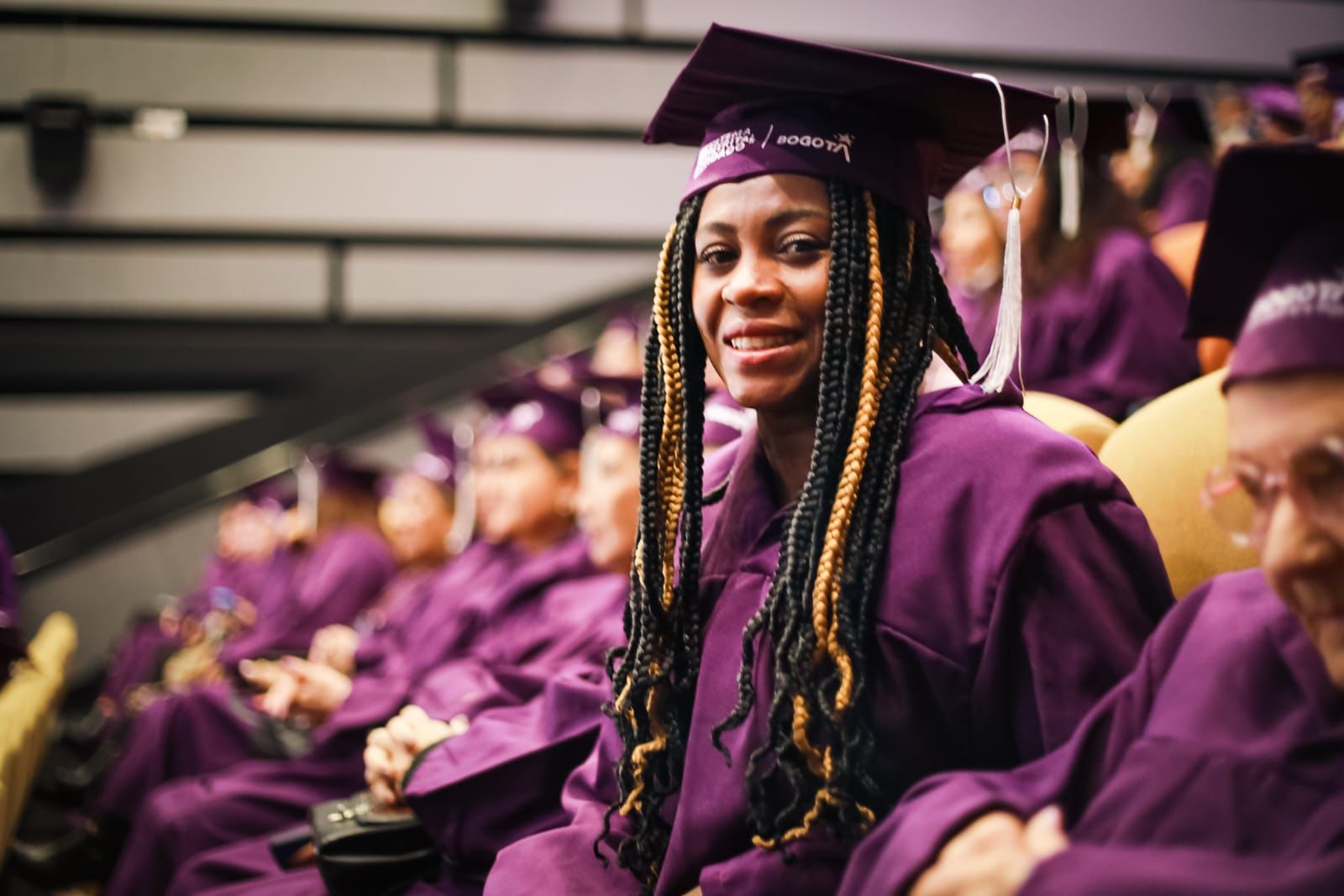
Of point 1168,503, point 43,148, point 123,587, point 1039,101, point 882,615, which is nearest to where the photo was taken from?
point 882,615

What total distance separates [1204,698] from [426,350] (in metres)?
6.16

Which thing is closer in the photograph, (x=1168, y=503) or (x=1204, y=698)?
(x=1204, y=698)

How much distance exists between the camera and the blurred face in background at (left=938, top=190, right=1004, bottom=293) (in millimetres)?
3393

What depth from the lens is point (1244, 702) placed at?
3.28 ft

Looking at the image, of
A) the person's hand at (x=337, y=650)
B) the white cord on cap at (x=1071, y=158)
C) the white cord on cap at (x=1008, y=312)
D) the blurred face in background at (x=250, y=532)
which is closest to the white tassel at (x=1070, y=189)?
the white cord on cap at (x=1071, y=158)

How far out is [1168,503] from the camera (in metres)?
1.62

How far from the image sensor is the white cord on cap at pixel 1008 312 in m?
1.44

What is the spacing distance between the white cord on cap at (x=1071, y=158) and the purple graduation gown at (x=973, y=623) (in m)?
1.77

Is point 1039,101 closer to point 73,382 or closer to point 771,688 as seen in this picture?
point 771,688

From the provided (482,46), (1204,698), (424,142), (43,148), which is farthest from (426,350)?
(1204,698)

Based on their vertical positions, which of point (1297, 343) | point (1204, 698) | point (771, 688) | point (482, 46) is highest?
point (482, 46)

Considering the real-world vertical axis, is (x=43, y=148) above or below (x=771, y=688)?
above

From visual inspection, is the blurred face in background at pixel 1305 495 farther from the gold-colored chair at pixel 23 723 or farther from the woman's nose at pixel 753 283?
the gold-colored chair at pixel 23 723

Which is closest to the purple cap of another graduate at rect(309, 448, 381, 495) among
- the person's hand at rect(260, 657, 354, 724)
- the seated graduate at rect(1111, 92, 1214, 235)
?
the person's hand at rect(260, 657, 354, 724)
